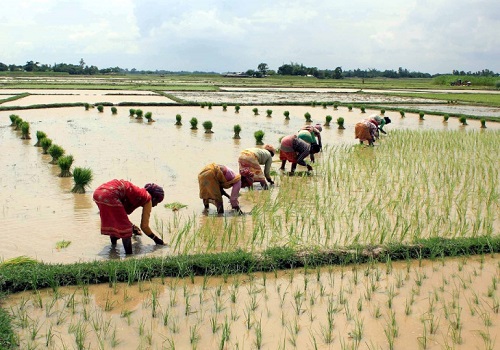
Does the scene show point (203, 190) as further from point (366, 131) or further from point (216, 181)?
point (366, 131)

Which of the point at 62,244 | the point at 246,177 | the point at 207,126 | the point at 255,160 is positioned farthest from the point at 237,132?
the point at 62,244

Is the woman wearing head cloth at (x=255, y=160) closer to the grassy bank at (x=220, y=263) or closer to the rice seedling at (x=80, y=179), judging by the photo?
the rice seedling at (x=80, y=179)

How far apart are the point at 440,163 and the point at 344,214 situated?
4214 millimetres

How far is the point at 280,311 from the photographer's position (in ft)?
13.3

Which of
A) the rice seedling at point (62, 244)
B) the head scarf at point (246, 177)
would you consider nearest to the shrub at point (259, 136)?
the head scarf at point (246, 177)

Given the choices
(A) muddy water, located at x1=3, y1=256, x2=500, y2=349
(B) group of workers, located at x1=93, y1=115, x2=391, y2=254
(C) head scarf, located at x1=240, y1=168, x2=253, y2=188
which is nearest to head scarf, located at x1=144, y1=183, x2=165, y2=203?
(B) group of workers, located at x1=93, y1=115, x2=391, y2=254

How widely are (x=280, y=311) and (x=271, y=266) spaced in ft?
2.75

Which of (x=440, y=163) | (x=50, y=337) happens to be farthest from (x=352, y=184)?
(x=50, y=337)

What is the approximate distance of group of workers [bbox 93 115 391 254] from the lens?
16.6 feet

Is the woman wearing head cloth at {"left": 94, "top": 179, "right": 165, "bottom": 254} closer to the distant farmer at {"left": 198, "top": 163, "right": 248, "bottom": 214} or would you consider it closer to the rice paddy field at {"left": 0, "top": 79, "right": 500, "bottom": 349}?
the rice paddy field at {"left": 0, "top": 79, "right": 500, "bottom": 349}

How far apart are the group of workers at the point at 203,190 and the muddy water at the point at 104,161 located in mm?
268

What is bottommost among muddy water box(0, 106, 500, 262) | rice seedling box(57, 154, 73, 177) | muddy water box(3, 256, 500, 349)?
muddy water box(3, 256, 500, 349)

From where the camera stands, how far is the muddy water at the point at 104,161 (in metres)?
5.57

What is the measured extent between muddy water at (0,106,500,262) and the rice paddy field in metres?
0.05
